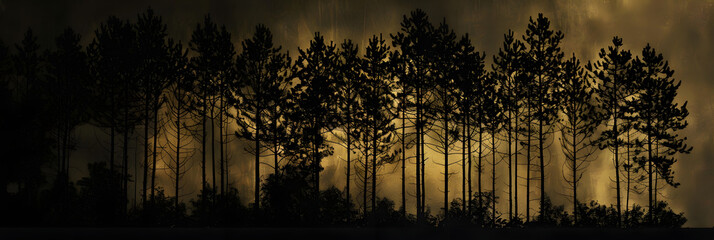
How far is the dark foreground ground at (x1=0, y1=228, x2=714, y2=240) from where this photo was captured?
7.76m

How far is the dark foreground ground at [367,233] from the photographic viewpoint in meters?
7.76

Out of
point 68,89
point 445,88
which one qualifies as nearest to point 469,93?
point 445,88

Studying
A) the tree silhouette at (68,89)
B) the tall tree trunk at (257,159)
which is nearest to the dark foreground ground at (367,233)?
the tall tree trunk at (257,159)

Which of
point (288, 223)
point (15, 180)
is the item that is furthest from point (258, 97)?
point (15, 180)

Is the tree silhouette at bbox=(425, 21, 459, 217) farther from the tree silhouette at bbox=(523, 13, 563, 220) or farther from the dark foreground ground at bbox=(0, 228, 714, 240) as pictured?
the dark foreground ground at bbox=(0, 228, 714, 240)

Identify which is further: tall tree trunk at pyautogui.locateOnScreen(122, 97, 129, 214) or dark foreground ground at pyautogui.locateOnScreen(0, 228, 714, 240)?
tall tree trunk at pyautogui.locateOnScreen(122, 97, 129, 214)

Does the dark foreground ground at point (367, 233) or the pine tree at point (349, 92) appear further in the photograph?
the pine tree at point (349, 92)

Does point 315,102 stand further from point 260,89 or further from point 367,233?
point 367,233

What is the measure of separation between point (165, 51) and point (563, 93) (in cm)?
2248

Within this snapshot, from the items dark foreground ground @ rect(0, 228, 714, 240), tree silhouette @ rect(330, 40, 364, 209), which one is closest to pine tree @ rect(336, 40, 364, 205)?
tree silhouette @ rect(330, 40, 364, 209)

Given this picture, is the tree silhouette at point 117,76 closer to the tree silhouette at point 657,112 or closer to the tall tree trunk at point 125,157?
the tall tree trunk at point 125,157

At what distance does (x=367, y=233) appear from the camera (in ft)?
25.8

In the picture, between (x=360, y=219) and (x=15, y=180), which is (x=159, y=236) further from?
(x=15, y=180)

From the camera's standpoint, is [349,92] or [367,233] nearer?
[367,233]
